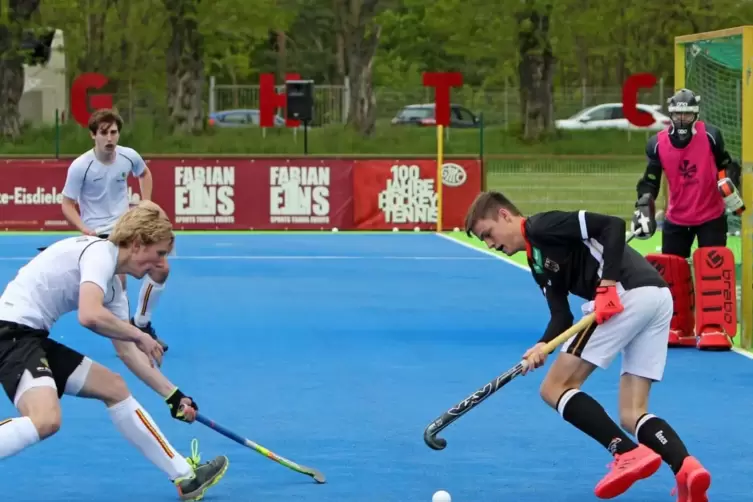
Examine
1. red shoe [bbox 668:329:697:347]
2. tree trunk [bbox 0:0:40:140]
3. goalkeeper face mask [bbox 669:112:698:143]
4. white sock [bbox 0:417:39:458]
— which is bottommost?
red shoe [bbox 668:329:697:347]

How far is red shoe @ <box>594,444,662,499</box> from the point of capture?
702cm

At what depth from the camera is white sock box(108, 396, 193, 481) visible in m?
7.03

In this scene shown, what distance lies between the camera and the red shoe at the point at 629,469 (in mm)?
7016

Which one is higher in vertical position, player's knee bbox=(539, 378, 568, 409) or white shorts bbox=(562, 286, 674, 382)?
white shorts bbox=(562, 286, 674, 382)

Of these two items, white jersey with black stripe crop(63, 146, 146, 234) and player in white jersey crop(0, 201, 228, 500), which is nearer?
player in white jersey crop(0, 201, 228, 500)

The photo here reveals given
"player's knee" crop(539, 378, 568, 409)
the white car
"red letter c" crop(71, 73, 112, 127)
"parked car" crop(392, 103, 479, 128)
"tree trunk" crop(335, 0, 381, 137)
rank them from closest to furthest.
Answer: "player's knee" crop(539, 378, 568, 409)
"red letter c" crop(71, 73, 112, 127)
"tree trunk" crop(335, 0, 381, 137)
the white car
"parked car" crop(392, 103, 479, 128)

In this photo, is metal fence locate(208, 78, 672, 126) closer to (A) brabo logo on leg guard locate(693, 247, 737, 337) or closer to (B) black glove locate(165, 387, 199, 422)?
(A) brabo logo on leg guard locate(693, 247, 737, 337)

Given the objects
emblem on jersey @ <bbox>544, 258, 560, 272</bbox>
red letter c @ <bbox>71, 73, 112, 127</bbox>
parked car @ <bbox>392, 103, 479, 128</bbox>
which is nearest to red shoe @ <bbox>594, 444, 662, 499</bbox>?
emblem on jersey @ <bbox>544, 258, 560, 272</bbox>

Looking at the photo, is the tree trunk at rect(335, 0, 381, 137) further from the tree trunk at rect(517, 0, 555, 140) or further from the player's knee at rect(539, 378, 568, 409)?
the player's knee at rect(539, 378, 568, 409)

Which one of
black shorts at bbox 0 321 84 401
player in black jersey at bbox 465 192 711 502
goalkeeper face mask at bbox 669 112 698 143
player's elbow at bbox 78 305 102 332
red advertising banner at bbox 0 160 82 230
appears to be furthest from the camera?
red advertising banner at bbox 0 160 82 230

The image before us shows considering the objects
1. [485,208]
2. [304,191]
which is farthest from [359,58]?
[485,208]

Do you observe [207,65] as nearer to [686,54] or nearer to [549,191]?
[549,191]

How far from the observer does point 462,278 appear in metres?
19.0

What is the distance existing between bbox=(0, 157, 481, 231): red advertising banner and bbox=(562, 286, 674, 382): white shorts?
65.0ft
